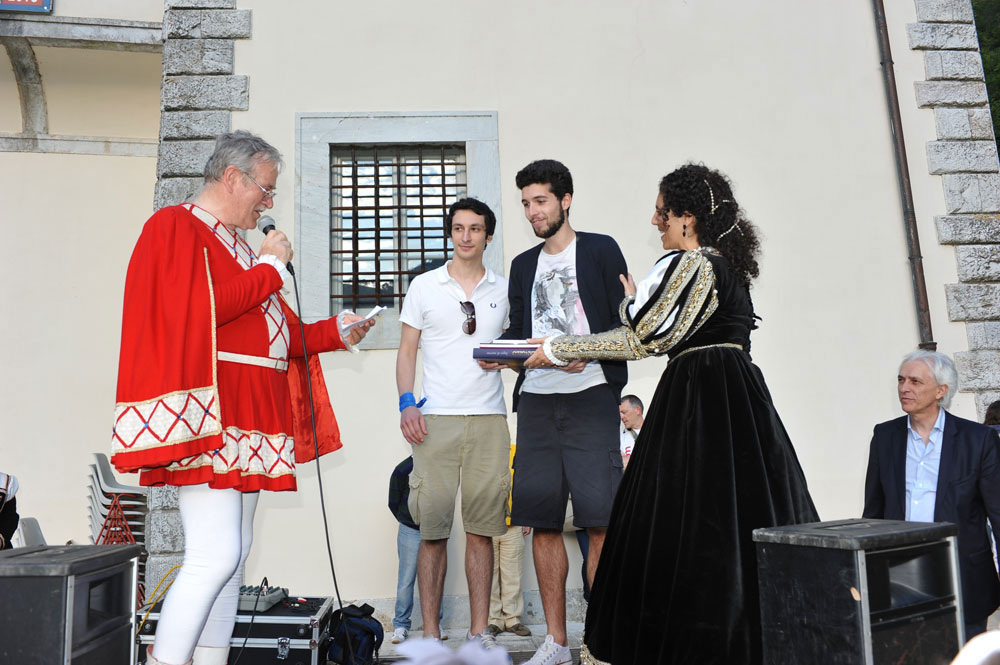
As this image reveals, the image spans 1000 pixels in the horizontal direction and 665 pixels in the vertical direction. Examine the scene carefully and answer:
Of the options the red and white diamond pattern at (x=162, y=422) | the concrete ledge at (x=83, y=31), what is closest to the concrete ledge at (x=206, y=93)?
the concrete ledge at (x=83, y=31)

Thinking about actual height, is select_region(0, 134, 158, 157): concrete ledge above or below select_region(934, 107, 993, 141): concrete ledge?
above

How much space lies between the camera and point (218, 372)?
111 inches

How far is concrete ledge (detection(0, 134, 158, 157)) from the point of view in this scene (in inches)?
328

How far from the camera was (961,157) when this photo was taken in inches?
258

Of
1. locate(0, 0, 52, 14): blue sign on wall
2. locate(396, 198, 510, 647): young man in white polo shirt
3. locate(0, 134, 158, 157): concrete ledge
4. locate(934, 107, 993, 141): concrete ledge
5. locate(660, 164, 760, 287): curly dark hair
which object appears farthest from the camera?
locate(0, 134, 158, 157): concrete ledge

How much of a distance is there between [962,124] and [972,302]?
1470 millimetres

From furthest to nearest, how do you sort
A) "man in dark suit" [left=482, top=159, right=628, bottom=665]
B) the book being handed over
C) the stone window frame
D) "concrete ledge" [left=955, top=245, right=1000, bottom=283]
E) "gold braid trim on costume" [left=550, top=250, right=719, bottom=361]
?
"concrete ledge" [left=955, top=245, right=1000, bottom=283] → the stone window frame → "man in dark suit" [left=482, top=159, right=628, bottom=665] → the book being handed over → "gold braid trim on costume" [left=550, top=250, right=719, bottom=361]

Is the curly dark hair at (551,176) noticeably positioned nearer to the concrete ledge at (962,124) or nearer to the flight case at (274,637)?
the flight case at (274,637)

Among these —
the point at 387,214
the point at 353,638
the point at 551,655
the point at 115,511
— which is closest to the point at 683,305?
the point at 551,655

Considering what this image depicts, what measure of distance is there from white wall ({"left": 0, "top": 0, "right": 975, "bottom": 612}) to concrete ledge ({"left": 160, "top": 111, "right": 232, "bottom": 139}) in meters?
0.16

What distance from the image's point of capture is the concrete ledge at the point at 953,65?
21.9 feet

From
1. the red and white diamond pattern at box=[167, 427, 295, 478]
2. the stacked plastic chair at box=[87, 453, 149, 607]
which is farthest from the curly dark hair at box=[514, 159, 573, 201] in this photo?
the stacked plastic chair at box=[87, 453, 149, 607]

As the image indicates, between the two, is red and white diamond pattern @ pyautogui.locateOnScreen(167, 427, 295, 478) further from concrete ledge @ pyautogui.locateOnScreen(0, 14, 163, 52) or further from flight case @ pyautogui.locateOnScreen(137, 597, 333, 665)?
concrete ledge @ pyautogui.locateOnScreen(0, 14, 163, 52)

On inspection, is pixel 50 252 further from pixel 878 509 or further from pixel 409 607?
pixel 878 509
